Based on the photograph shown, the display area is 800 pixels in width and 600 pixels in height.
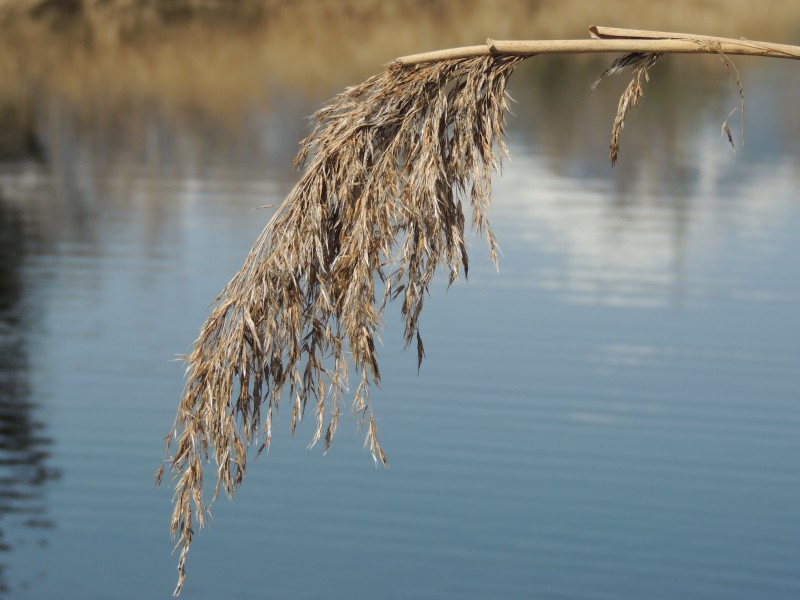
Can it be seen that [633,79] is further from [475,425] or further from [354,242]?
[475,425]

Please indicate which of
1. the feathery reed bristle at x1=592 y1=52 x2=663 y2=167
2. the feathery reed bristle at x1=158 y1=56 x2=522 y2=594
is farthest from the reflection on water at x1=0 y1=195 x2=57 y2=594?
the feathery reed bristle at x1=592 y1=52 x2=663 y2=167

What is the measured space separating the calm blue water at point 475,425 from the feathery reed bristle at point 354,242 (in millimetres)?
6802

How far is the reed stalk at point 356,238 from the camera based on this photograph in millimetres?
5203

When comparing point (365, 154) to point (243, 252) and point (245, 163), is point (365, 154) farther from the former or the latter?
point (245, 163)

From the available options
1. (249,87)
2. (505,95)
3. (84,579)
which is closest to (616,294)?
(84,579)

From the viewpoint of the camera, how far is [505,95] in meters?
5.40

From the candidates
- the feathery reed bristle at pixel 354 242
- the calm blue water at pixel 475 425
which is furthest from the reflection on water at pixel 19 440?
the feathery reed bristle at pixel 354 242

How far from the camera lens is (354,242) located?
5.19 metres

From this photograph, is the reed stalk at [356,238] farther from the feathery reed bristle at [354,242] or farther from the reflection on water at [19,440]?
the reflection on water at [19,440]

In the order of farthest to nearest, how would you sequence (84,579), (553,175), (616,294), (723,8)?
(723,8) < (553,175) < (616,294) < (84,579)

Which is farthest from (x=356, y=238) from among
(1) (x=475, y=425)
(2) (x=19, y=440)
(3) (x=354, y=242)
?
(2) (x=19, y=440)

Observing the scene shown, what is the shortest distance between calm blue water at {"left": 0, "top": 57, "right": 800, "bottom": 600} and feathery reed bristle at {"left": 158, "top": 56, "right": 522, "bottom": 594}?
22.3 feet

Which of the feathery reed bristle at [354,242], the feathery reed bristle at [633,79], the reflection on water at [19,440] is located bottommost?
the reflection on water at [19,440]

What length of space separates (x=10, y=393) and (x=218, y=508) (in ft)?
15.4
